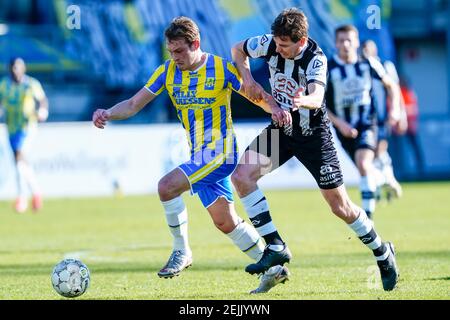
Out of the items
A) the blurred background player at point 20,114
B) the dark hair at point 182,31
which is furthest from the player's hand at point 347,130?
the blurred background player at point 20,114

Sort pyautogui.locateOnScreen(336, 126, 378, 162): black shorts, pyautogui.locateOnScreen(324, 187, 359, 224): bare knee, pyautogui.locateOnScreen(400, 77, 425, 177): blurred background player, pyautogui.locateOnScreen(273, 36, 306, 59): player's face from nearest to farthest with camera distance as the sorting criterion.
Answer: pyautogui.locateOnScreen(273, 36, 306, 59): player's face → pyautogui.locateOnScreen(324, 187, 359, 224): bare knee → pyautogui.locateOnScreen(336, 126, 378, 162): black shorts → pyautogui.locateOnScreen(400, 77, 425, 177): blurred background player

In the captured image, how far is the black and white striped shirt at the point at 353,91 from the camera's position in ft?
37.6

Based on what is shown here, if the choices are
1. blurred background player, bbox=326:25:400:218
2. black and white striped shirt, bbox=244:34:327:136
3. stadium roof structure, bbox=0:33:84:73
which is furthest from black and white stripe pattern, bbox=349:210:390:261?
stadium roof structure, bbox=0:33:84:73

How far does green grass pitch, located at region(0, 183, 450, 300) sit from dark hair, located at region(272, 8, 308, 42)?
183 cm

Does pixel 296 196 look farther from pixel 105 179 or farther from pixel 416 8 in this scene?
pixel 416 8

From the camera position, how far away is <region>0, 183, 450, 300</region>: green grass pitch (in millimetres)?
7328

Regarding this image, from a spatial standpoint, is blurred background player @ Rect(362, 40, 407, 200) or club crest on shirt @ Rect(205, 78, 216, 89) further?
blurred background player @ Rect(362, 40, 407, 200)

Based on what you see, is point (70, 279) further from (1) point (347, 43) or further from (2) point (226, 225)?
(1) point (347, 43)

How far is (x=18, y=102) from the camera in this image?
1661 cm

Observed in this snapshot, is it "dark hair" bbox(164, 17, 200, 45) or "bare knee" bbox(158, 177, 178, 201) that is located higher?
"dark hair" bbox(164, 17, 200, 45)

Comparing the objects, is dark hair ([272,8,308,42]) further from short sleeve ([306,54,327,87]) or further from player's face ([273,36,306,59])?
short sleeve ([306,54,327,87])

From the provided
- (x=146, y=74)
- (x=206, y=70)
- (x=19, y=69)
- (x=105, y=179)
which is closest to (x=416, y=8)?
(x=146, y=74)

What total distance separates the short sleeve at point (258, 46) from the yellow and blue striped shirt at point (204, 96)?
0.21m
